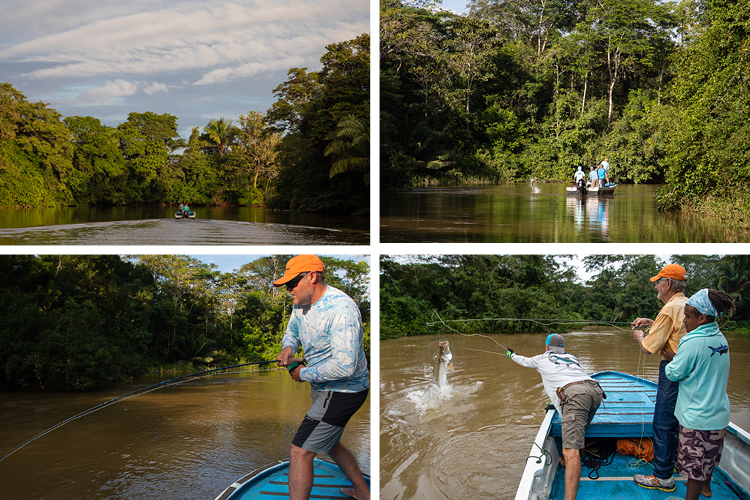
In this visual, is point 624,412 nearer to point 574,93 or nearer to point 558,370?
point 558,370

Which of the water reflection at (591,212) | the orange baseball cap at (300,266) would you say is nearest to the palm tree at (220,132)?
the orange baseball cap at (300,266)

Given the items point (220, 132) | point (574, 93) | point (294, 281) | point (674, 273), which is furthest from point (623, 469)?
point (220, 132)

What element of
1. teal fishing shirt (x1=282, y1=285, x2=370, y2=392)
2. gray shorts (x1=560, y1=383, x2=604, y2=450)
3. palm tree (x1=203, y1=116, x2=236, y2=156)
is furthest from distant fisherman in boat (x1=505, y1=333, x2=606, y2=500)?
palm tree (x1=203, y1=116, x2=236, y2=156)

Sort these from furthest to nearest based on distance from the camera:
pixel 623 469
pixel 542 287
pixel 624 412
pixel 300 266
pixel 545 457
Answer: pixel 542 287 < pixel 624 412 < pixel 623 469 < pixel 545 457 < pixel 300 266

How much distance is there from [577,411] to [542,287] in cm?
700

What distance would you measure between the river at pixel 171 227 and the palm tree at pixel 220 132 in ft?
2.25

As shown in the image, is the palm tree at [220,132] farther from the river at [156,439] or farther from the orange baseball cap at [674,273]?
the orange baseball cap at [674,273]

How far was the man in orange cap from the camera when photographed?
271 cm

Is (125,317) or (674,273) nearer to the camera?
(674,273)

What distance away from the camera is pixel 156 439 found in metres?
5.05

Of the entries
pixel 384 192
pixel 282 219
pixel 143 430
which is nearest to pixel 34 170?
pixel 282 219

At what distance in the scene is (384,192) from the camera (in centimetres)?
550

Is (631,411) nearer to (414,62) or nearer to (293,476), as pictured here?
(293,476)

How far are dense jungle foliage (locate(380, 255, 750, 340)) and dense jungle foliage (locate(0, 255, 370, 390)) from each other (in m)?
2.78
